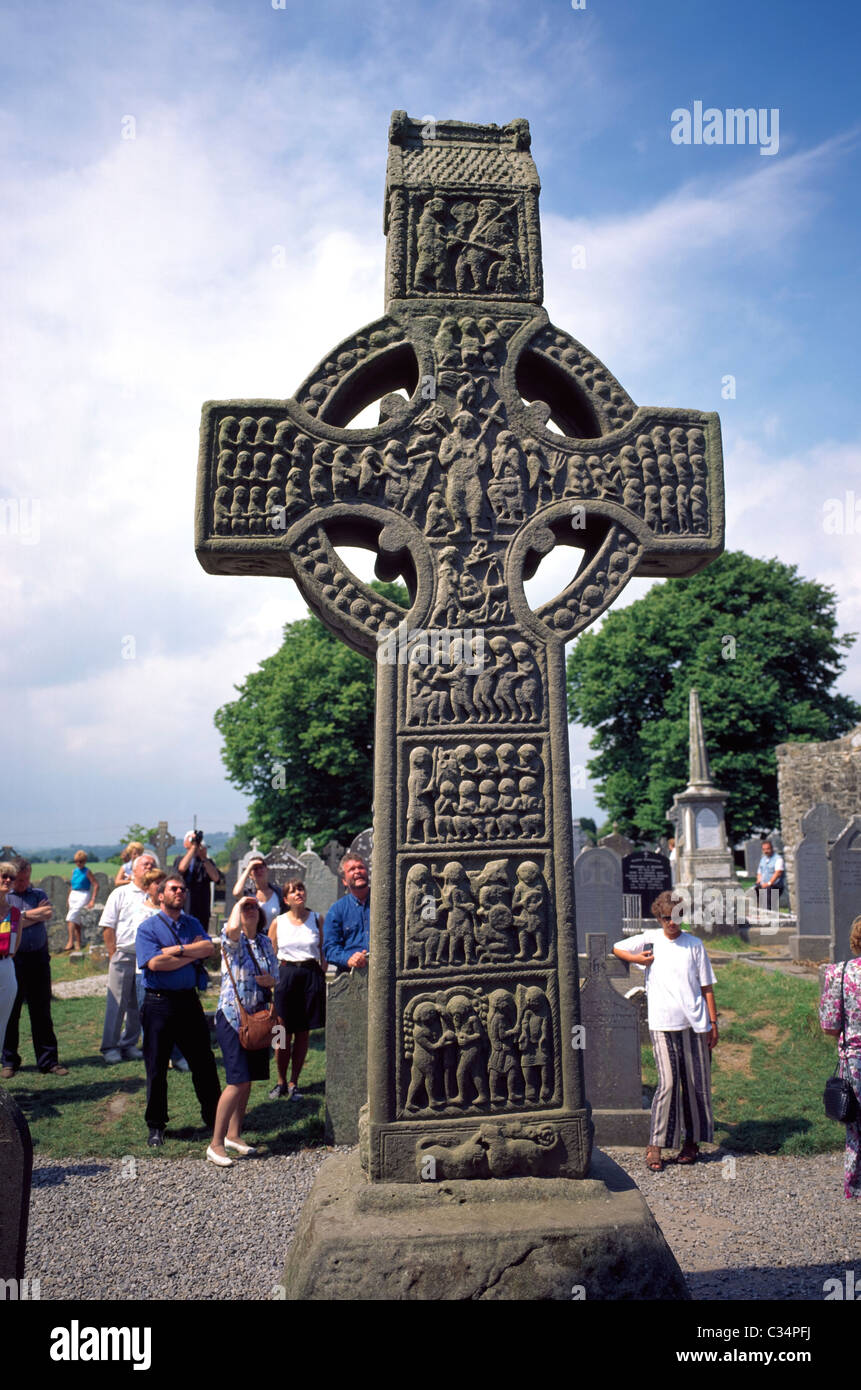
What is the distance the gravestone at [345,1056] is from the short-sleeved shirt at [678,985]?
2.15 m

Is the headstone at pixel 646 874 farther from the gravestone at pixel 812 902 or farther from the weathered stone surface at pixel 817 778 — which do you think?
the weathered stone surface at pixel 817 778

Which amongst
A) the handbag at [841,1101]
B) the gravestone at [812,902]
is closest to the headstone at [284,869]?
the gravestone at [812,902]

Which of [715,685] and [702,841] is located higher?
[715,685]

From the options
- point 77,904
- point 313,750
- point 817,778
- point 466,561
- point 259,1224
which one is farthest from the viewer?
point 313,750

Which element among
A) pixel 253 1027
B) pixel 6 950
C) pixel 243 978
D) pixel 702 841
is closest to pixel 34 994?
pixel 6 950

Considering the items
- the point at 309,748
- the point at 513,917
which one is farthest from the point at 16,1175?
the point at 309,748

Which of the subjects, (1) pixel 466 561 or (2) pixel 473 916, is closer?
(2) pixel 473 916

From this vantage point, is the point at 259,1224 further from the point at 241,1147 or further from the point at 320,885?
the point at 320,885

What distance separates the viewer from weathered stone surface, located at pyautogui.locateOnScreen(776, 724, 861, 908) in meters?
22.4

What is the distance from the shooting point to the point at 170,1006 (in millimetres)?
6355

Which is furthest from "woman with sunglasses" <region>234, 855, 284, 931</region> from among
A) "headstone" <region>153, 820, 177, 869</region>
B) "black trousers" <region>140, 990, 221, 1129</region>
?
"headstone" <region>153, 820, 177, 869</region>

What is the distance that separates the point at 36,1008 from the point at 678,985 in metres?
5.97

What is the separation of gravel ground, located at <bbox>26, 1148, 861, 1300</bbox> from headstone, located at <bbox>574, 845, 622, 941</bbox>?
21.7 ft
